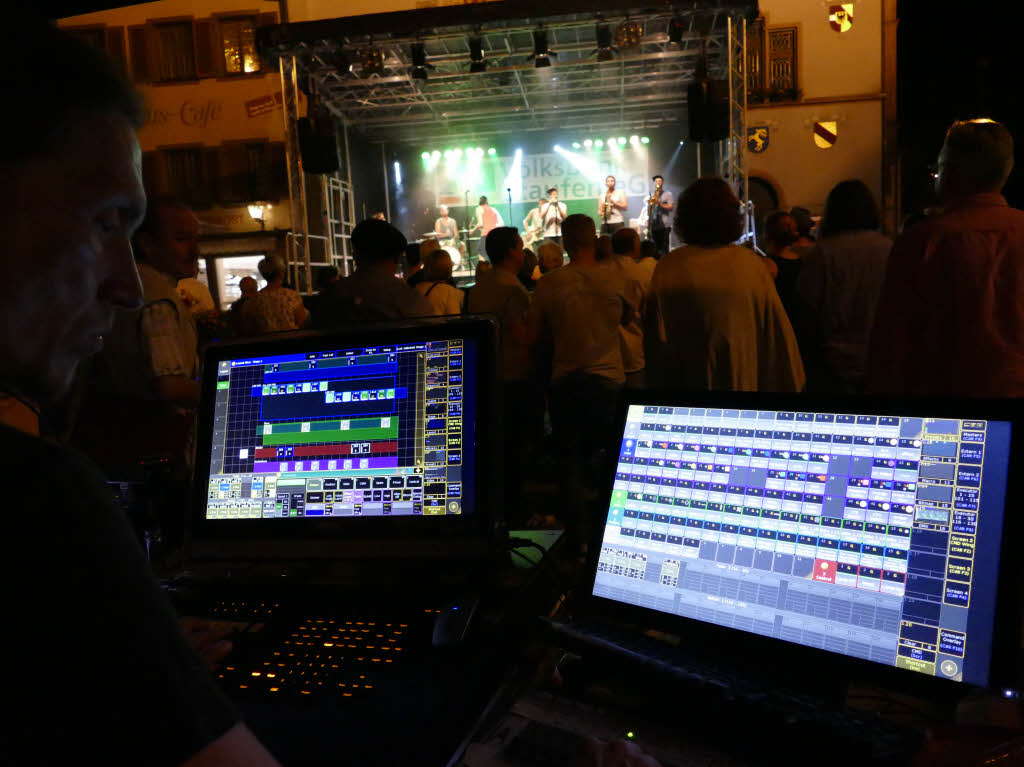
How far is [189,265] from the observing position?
2.59 metres

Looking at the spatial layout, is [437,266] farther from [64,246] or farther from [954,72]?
[954,72]

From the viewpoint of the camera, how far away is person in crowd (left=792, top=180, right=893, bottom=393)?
129 inches

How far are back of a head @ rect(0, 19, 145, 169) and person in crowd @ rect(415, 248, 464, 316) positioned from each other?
4.24m

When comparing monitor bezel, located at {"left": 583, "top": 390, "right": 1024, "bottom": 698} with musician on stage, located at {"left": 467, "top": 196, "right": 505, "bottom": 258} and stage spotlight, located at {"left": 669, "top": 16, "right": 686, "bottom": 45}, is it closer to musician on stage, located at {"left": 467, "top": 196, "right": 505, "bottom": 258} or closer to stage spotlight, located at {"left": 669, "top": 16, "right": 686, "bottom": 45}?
stage spotlight, located at {"left": 669, "top": 16, "right": 686, "bottom": 45}

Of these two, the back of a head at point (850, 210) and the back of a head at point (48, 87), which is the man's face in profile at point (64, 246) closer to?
the back of a head at point (48, 87)

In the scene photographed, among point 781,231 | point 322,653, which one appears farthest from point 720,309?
point 322,653

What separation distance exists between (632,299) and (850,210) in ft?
4.08

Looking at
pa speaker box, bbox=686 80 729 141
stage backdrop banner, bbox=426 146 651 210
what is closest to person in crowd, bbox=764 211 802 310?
pa speaker box, bbox=686 80 729 141

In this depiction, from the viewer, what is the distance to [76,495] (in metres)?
0.46

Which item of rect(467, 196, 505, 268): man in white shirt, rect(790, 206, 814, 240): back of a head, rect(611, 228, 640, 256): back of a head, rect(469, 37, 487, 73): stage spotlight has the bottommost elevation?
rect(611, 228, 640, 256): back of a head

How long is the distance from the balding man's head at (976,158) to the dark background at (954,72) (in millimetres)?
13291

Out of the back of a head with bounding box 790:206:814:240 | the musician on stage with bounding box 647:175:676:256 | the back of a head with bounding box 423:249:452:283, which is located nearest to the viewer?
the back of a head with bounding box 423:249:452:283

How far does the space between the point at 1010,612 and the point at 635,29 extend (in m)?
9.19

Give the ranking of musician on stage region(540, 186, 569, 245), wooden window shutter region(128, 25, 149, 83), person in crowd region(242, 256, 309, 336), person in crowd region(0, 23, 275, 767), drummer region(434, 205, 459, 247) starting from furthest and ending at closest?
wooden window shutter region(128, 25, 149, 83) < drummer region(434, 205, 459, 247) < musician on stage region(540, 186, 569, 245) < person in crowd region(242, 256, 309, 336) < person in crowd region(0, 23, 275, 767)
